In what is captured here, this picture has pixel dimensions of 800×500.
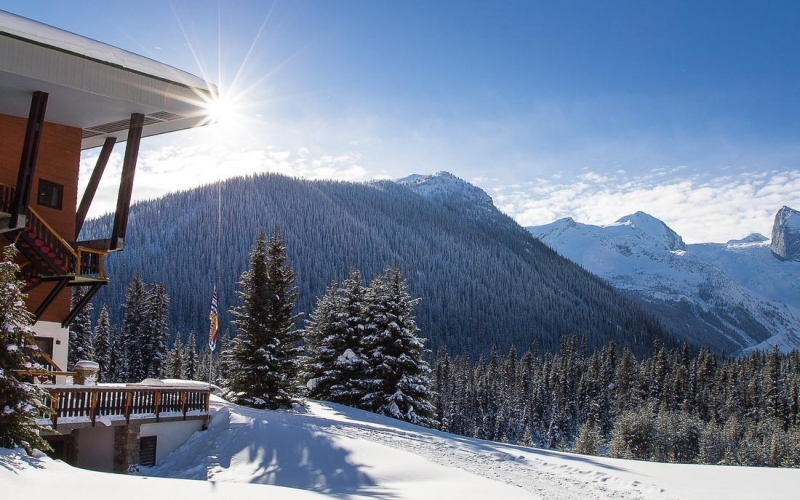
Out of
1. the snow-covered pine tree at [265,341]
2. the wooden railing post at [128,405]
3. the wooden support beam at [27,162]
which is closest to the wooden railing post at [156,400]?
the wooden railing post at [128,405]

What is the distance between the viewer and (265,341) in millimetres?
33875

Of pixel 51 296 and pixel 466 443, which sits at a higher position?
pixel 51 296

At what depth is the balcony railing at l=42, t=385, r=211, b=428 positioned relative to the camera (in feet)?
56.5

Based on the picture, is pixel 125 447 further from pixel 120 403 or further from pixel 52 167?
pixel 52 167

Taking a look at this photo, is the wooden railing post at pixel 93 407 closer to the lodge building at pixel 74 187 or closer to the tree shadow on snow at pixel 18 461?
the lodge building at pixel 74 187

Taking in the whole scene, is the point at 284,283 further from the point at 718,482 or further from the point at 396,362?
the point at 718,482

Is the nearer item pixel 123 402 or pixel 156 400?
pixel 123 402

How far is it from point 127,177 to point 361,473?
13.2 meters

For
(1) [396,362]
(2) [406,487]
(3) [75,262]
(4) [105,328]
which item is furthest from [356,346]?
(4) [105,328]

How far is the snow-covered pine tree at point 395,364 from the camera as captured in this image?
38.8m

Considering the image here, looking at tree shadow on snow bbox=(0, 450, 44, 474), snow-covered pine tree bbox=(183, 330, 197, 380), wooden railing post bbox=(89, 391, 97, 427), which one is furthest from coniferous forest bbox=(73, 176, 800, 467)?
tree shadow on snow bbox=(0, 450, 44, 474)

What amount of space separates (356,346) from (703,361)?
112 metres

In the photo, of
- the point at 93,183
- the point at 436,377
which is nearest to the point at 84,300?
the point at 93,183

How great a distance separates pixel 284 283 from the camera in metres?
35.6
